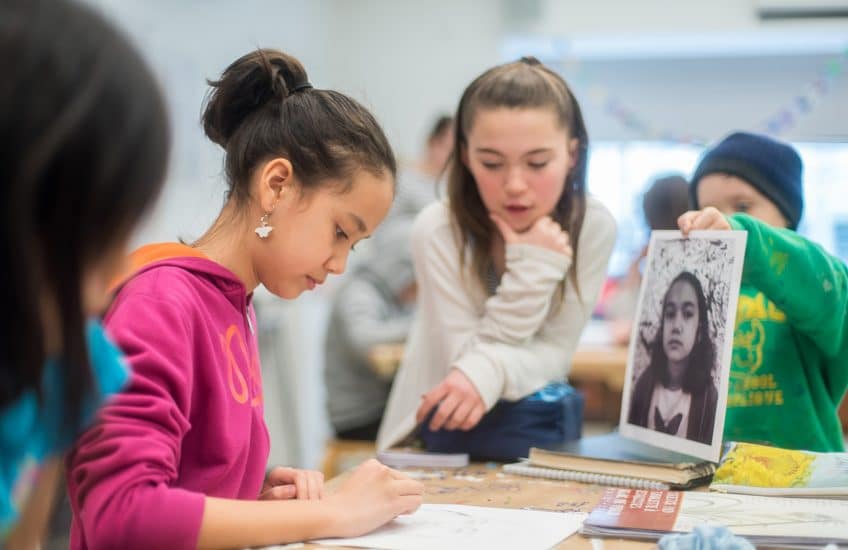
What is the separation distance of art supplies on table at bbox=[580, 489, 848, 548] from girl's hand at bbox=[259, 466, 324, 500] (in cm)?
33

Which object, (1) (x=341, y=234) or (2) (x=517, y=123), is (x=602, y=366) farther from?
(1) (x=341, y=234)

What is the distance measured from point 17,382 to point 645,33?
4311 mm

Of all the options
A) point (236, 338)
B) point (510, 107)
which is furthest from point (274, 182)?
point (510, 107)

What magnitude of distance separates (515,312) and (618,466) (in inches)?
12.8

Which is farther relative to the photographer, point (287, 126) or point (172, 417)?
point (287, 126)

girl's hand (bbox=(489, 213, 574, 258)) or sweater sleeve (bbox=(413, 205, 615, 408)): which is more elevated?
girl's hand (bbox=(489, 213, 574, 258))

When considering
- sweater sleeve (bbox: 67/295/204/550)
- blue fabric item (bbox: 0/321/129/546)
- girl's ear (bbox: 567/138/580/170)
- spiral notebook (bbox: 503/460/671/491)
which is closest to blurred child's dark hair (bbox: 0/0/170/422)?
blue fabric item (bbox: 0/321/129/546)

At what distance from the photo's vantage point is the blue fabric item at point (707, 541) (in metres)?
0.80

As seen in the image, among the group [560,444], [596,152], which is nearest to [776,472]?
[560,444]

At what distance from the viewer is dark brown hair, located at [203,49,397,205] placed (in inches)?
43.3

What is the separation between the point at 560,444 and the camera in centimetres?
139

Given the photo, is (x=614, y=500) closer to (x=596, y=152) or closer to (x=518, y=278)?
(x=518, y=278)

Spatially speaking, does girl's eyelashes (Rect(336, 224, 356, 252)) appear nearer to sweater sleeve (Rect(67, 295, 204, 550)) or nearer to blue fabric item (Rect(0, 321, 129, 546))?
sweater sleeve (Rect(67, 295, 204, 550))

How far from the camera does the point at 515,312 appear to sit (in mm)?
1467
